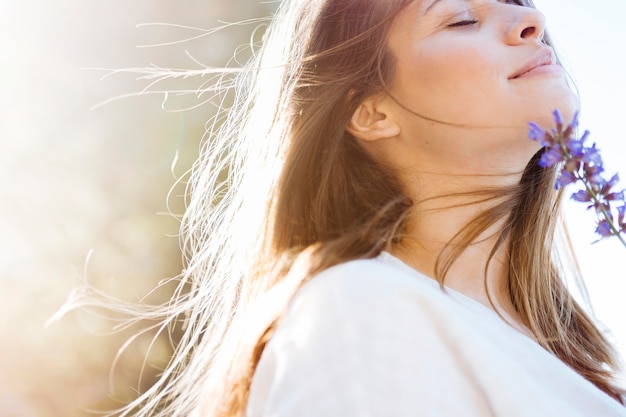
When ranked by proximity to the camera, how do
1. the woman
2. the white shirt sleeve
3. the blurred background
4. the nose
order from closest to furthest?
1. the white shirt sleeve
2. the woman
3. the nose
4. the blurred background

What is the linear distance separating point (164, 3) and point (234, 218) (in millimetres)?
3929

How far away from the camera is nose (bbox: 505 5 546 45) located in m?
2.46

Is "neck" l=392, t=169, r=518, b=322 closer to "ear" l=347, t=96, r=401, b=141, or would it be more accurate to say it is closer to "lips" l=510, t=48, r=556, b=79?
"ear" l=347, t=96, r=401, b=141

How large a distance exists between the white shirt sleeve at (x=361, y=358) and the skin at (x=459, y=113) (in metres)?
0.57

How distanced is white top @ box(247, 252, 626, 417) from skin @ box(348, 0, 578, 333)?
48 cm

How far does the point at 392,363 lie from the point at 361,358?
0.21 feet

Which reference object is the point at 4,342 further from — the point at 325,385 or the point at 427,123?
the point at 325,385

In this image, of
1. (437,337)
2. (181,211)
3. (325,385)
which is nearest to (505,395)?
(437,337)

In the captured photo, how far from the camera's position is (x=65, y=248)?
5.93 meters

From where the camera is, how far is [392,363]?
1631 millimetres

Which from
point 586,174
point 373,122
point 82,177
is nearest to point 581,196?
point 586,174

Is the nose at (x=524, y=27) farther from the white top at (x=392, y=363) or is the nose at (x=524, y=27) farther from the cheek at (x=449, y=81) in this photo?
the white top at (x=392, y=363)

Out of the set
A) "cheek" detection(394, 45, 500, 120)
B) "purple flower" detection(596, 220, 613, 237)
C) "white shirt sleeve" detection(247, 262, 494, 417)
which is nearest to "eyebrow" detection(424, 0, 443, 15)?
"cheek" detection(394, 45, 500, 120)

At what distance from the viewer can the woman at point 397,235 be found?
1685 millimetres
